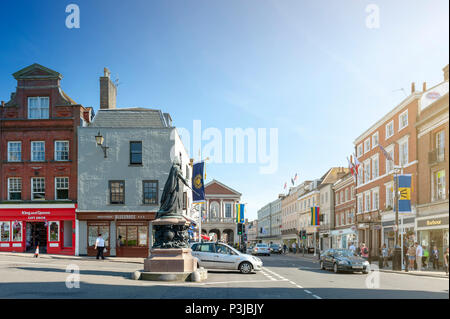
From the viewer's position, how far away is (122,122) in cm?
3725

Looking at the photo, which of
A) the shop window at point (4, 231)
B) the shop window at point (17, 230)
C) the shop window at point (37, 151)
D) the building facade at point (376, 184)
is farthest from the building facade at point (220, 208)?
the shop window at point (4, 231)

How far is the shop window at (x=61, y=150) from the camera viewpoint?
3547 centimetres

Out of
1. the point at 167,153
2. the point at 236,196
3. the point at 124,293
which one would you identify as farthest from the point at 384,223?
the point at 236,196

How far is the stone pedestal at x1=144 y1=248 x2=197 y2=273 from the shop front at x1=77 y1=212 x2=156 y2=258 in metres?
18.4

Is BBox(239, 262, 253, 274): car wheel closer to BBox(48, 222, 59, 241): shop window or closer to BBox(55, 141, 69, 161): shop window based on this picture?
BBox(48, 222, 59, 241): shop window

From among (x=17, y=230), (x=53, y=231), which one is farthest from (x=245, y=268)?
(x=17, y=230)

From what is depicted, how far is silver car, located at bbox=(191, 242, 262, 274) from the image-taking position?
22891 millimetres

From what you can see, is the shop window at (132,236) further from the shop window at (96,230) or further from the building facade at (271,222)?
the building facade at (271,222)

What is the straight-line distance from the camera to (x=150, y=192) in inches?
1404

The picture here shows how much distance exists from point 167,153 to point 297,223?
201ft

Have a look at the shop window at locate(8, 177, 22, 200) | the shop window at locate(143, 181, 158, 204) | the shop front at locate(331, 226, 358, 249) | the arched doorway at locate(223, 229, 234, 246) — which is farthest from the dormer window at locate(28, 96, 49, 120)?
the arched doorway at locate(223, 229, 234, 246)

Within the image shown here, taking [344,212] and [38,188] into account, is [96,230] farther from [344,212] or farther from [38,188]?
[344,212]

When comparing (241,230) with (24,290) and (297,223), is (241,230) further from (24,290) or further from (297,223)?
(297,223)

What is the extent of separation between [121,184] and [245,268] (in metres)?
16.0
